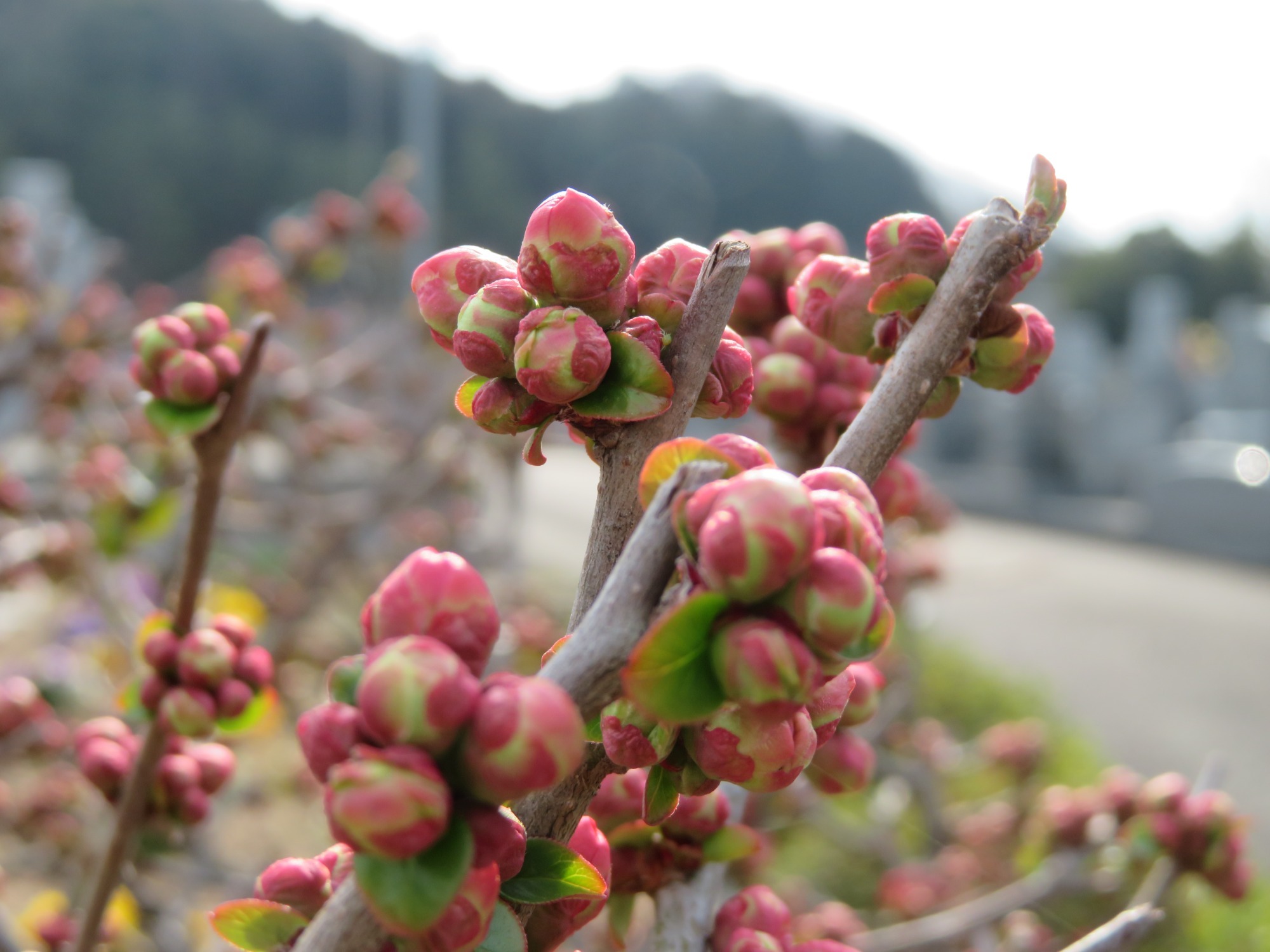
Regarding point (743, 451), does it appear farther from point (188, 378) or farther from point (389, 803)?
point (188, 378)

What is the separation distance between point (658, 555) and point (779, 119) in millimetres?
36610

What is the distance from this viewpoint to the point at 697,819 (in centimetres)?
62

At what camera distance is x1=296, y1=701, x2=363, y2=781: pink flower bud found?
35 cm

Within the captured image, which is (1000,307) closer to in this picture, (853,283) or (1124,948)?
(853,283)

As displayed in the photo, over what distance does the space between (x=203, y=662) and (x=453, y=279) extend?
451 millimetres

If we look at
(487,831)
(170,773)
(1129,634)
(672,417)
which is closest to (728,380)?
(672,417)

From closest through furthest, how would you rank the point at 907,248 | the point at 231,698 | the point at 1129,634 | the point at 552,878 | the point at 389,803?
1. the point at 389,803
2. the point at 552,878
3. the point at 907,248
4. the point at 231,698
5. the point at 1129,634

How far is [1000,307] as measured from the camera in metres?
0.55

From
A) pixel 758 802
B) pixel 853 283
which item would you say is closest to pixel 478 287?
pixel 853 283

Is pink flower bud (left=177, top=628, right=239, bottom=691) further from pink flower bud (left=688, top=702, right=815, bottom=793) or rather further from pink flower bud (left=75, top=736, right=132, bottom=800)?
pink flower bud (left=688, top=702, right=815, bottom=793)

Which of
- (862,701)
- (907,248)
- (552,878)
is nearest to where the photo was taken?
(552,878)

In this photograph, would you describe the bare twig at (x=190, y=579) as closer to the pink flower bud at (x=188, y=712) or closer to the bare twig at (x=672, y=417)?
the pink flower bud at (x=188, y=712)

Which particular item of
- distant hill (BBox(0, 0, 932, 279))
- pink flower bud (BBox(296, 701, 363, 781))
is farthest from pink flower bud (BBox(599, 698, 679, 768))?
distant hill (BBox(0, 0, 932, 279))

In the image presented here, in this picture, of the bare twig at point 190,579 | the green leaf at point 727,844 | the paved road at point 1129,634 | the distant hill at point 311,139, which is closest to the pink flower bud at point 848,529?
the green leaf at point 727,844
